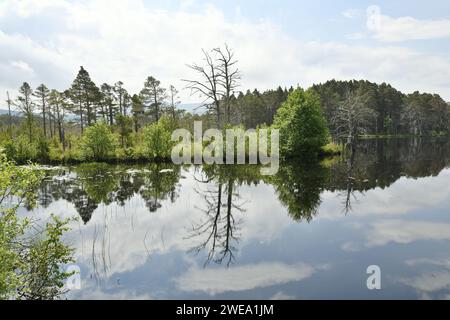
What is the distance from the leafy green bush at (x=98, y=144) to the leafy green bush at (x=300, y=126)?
19691mm

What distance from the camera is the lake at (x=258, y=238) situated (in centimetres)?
780

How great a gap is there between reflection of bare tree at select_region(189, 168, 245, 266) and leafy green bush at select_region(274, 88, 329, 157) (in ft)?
62.2

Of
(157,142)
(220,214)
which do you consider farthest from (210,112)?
(220,214)

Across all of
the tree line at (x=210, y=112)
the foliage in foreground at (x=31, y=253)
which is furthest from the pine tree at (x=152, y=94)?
the foliage in foreground at (x=31, y=253)

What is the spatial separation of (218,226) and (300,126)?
90.0ft

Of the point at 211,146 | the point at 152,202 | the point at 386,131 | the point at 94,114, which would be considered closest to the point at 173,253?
the point at 152,202

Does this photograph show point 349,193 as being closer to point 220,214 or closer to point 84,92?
point 220,214

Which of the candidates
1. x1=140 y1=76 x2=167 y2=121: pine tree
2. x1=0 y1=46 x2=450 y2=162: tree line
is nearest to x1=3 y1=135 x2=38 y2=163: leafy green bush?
x1=0 y1=46 x2=450 y2=162: tree line

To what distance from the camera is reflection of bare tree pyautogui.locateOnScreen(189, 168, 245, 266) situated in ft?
33.0

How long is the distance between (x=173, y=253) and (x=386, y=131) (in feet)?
354

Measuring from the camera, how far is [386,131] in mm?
102875

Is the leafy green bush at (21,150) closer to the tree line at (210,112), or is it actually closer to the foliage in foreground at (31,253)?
the tree line at (210,112)

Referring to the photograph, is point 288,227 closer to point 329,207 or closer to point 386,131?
point 329,207

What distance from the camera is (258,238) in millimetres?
11117
